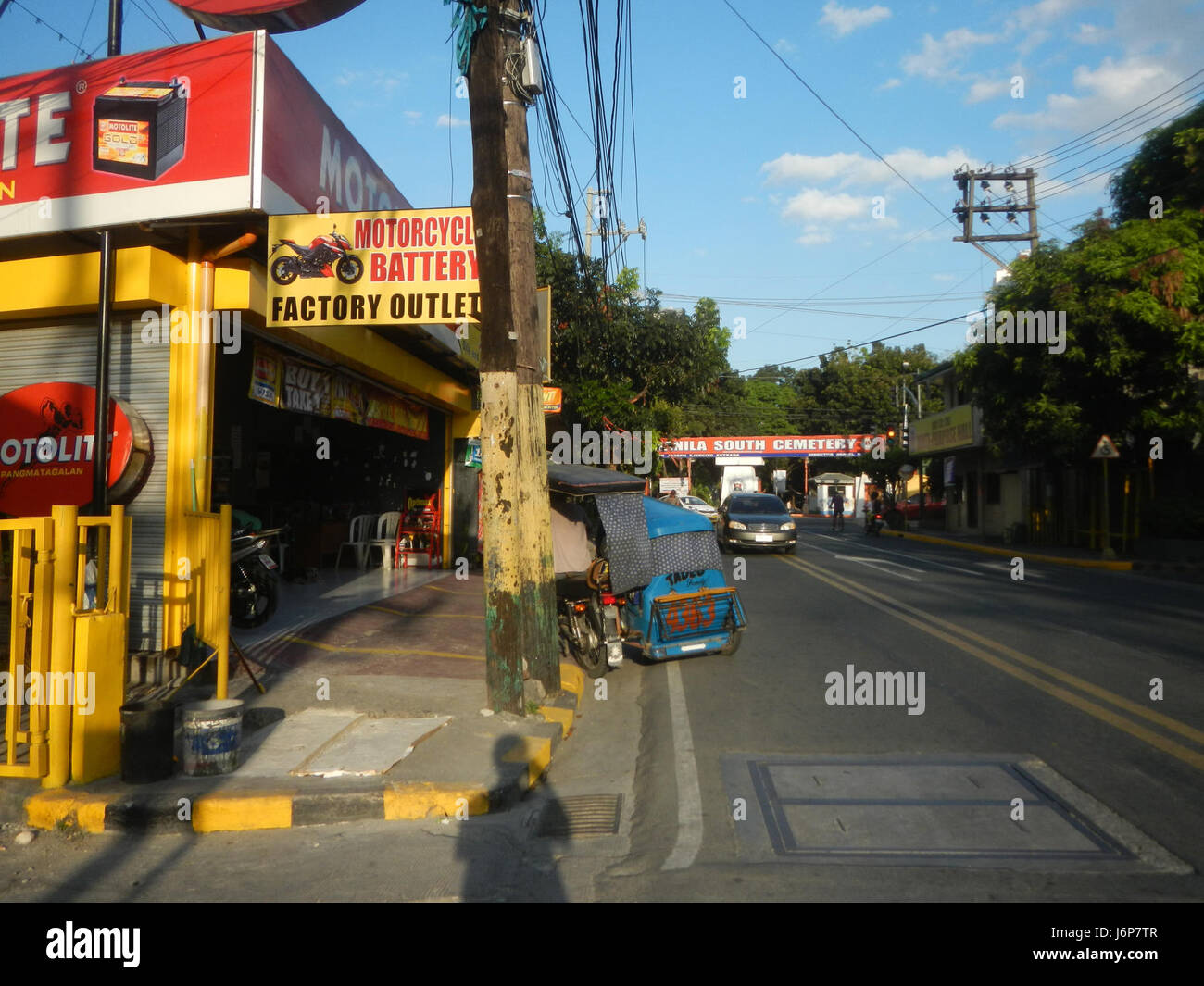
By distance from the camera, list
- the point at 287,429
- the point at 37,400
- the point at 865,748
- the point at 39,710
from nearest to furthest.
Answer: the point at 39,710 < the point at 865,748 < the point at 37,400 < the point at 287,429

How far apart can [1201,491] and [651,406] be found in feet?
46.4

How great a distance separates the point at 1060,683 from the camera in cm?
830

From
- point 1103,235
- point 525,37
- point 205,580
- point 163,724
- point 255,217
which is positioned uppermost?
point 1103,235

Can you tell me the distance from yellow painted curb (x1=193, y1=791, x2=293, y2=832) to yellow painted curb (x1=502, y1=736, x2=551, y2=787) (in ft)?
4.68

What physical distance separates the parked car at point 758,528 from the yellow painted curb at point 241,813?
19546 mm

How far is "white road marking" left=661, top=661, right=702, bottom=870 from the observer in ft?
15.6

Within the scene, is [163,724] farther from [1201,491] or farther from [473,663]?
[1201,491]

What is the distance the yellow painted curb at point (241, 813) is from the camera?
17.4ft

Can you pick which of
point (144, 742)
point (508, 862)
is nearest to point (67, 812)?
point (144, 742)

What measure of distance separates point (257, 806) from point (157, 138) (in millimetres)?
5838

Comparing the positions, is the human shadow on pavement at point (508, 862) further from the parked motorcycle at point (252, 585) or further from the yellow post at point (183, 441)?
the parked motorcycle at point (252, 585)

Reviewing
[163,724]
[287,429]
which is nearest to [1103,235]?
[287,429]

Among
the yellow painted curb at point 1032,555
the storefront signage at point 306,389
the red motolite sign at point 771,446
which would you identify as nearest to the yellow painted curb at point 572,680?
the storefront signage at point 306,389

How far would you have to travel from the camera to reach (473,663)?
9469 mm
